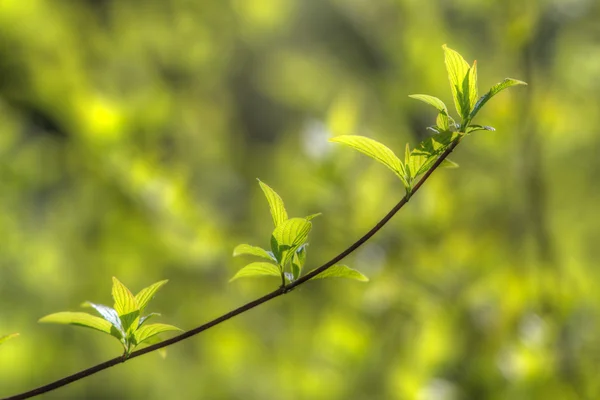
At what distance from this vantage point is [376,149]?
1.84 feet

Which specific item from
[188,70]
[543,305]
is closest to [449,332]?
[543,305]

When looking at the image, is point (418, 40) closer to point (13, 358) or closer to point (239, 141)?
point (239, 141)

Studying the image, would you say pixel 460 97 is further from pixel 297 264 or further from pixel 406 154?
pixel 297 264

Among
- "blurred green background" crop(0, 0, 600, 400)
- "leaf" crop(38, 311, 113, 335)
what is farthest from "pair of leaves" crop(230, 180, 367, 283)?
"blurred green background" crop(0, 0, 600, 400)

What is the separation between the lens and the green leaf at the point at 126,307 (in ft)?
1.85

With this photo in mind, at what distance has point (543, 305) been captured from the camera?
51.3 inches

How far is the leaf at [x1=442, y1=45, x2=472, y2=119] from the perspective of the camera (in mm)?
559

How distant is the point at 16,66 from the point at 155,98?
513 mm

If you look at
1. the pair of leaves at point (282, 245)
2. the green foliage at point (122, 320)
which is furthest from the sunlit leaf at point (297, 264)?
the green foliage at point (122, 320)

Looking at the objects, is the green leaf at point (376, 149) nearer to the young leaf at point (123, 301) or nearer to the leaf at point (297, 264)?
the leaf at point (297, 264)

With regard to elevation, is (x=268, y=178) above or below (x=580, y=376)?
above

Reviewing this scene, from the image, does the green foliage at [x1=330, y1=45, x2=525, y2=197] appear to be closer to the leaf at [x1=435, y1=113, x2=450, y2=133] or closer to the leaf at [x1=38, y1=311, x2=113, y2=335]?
the leaf at [x1=435, y1=113, x2=450, y2=133]

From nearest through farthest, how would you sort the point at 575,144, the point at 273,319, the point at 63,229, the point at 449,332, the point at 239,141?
the point at 449,332, the point at 575,144, the point at 273,319, the point at 63,229, the point at 239,141

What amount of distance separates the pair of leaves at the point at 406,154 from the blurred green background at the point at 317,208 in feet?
2.34
